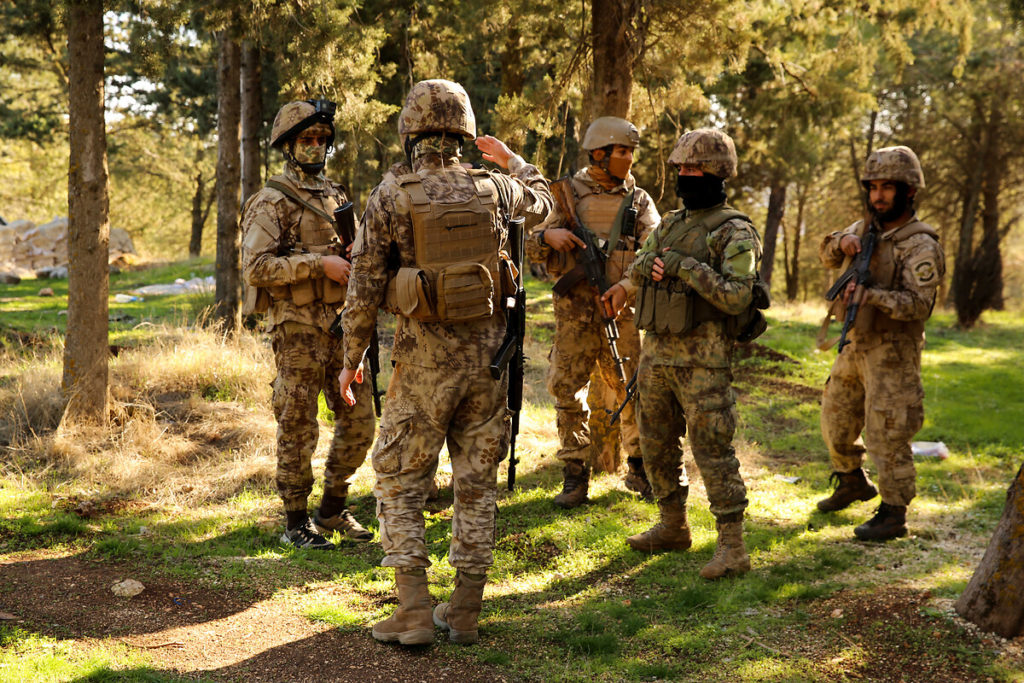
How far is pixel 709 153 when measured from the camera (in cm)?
441

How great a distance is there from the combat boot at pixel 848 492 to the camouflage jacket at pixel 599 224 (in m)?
2.23

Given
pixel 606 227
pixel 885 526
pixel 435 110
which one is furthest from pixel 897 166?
pixel 435 110

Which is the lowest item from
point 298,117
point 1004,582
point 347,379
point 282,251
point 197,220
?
point 1004,582

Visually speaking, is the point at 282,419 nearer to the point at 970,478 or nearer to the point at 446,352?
the point at 446,352

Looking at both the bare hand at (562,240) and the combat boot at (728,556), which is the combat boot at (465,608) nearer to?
the combat boot at (728,556)

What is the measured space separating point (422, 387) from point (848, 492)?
12.0 feet

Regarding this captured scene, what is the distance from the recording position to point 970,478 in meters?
6.76

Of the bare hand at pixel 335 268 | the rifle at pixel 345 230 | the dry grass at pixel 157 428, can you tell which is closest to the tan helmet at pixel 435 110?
the rifle at pixel 345 230

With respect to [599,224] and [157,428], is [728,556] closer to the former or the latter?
[599,224]

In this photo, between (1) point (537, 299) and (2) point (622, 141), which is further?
(1) point (537, 299)

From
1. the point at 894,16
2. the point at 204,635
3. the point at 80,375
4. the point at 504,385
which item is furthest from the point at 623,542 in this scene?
the point at 894,16

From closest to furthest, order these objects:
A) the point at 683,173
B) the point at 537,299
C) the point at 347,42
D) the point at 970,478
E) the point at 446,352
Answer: the point at 446,352 → the point at 683,173 → the point at 970,478 → the point at 347,42 → the point at 537,299

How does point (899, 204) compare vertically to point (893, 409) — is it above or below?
above

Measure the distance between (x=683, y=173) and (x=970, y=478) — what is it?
424cm
